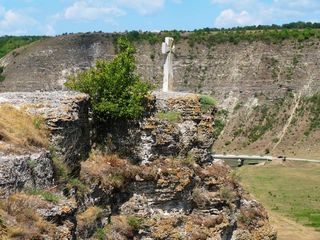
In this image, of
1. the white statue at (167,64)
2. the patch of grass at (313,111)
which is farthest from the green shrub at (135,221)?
the patch of grass at (313,111)

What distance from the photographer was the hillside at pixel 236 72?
86.3m

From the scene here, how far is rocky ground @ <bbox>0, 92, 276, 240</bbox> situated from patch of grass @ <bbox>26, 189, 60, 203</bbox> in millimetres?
79

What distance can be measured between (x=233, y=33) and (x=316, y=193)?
5692 centimetres

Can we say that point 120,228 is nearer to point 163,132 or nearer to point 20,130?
point 163,132

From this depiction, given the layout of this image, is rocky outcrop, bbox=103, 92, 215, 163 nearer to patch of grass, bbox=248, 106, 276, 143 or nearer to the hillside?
the hillside

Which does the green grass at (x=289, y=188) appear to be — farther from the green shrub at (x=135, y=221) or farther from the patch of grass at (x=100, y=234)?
the patch of grass at (x=100, y=234)

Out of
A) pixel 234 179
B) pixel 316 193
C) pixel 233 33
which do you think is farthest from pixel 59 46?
pixel 234 179

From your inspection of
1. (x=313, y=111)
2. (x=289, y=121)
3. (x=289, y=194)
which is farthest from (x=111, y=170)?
(x=313, y=111)

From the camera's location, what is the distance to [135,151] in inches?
564

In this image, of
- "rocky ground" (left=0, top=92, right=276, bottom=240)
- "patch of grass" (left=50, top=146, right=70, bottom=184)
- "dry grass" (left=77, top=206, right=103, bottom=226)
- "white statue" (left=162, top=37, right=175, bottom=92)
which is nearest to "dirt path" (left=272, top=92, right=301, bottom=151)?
"white statue" (left=162, top=37, right=175, bottom=92)

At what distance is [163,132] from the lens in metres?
14.4

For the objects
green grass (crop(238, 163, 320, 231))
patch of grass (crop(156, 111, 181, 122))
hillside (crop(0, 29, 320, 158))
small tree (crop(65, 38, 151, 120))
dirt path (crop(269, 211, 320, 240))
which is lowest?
green grass (crop(238, 163, 320, 231))

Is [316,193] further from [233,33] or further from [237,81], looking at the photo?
[233,33]

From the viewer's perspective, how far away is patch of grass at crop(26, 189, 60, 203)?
9.96 meters
